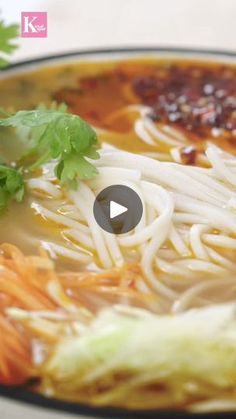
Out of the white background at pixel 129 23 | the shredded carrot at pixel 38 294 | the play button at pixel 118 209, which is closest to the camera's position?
the shredded carrot at pixel 38 294

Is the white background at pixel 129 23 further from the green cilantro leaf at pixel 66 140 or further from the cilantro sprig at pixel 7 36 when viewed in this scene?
the green cilantro leaf at pixel 66 140

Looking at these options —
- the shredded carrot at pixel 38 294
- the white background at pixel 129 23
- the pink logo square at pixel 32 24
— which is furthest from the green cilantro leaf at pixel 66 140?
the white background at pixel 129 23

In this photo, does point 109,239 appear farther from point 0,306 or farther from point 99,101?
point 99,101

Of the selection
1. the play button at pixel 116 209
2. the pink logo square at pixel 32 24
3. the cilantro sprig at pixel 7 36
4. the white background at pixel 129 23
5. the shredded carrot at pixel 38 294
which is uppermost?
the cilantro sprig at pixel 7 36

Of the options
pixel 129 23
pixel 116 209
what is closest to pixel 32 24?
pixel 129 23

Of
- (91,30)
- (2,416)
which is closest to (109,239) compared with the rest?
(2,416)

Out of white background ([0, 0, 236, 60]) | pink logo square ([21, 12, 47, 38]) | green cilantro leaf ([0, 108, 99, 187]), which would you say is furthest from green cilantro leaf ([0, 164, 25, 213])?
white background ([0, 0, 236, 60])

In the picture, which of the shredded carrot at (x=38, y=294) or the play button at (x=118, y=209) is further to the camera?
the play button at (x=118, y=209)
